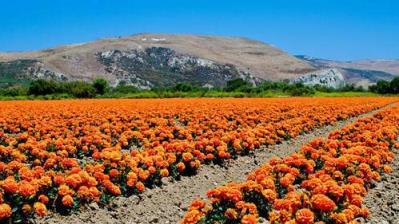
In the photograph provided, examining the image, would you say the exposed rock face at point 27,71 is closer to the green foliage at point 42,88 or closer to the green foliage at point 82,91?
the green foliage at point 42,88

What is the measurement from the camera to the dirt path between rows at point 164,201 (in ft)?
32.3

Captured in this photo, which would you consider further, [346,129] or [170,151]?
[346,129]

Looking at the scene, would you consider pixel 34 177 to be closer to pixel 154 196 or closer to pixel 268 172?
pixel 154 196

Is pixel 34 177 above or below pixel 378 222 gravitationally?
above

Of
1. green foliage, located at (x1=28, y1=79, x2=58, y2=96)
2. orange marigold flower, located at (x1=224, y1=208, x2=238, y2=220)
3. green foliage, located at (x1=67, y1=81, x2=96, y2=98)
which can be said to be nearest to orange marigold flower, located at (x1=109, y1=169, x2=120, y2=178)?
orange marigold flower, located at (x1=224, y1=208, x2=238, y2=220)

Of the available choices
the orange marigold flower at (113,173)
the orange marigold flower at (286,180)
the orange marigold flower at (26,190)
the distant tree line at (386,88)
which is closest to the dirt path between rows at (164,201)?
the orange marigold flower at (113,173)

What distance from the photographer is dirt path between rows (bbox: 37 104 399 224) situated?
32.3 feet

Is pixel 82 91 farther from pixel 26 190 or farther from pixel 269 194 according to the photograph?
pixel 269 194

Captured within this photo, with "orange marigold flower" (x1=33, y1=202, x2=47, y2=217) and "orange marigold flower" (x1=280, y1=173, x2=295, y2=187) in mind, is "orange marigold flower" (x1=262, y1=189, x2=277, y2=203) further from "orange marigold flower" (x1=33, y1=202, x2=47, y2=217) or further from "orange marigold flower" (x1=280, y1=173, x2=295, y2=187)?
"orange marigold flower" (x1=33, y1=202, x2=47, y2=217)

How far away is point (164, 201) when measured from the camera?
11.4 meters

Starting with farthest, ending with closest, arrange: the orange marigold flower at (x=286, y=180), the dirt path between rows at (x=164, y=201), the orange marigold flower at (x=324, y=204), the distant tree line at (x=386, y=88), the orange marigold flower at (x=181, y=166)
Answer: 1. the distant tree line at (x=386, y=88)
2. the orange marigold flower at (x=181, y=166)
3. the dirt path between rows at (x=164, y=201)
4. the orange marigold flower at (x=286, y=180)
5. the orange marigold flower at (x=324, y=204)

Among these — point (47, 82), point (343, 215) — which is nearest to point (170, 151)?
point (343, 215)

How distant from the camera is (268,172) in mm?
10281

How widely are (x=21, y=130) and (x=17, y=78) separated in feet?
498
